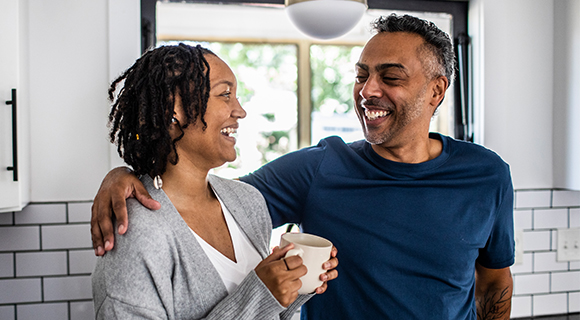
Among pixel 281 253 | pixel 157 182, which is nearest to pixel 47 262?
pixel 157 182

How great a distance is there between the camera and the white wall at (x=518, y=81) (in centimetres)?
170

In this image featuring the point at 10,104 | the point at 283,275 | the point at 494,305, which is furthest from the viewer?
the point at 494,305

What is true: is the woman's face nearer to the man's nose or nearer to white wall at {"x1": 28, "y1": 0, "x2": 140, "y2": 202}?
the man's nose

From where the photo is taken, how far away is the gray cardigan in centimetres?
74

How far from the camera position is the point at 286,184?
3.80 feet

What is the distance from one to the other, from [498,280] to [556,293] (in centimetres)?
65

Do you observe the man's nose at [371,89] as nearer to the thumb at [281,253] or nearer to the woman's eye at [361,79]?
the woman's eye at [361,79]

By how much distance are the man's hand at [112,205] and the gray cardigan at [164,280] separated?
14 millimetres

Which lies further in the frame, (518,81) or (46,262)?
(518,81)

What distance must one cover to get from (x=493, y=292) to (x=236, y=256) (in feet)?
2.74

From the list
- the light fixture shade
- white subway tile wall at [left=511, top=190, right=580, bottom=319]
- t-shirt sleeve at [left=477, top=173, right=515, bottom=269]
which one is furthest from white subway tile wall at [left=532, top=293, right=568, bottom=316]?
the light fixture shade

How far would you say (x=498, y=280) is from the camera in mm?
1298

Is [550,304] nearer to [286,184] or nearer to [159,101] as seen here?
[286,184]

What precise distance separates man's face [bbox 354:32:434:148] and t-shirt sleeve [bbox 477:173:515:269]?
31 centimetres
